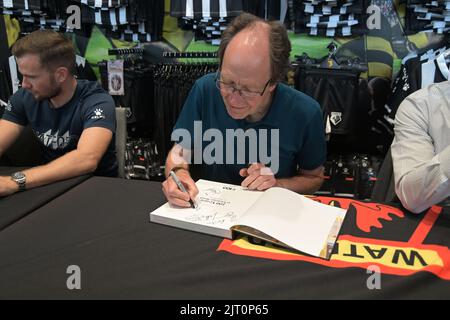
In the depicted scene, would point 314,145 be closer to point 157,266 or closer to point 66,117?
point 157,266

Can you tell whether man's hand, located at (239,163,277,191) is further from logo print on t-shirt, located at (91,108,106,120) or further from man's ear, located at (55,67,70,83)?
man's ear, located at (55,67,70,83)

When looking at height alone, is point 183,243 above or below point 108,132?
below

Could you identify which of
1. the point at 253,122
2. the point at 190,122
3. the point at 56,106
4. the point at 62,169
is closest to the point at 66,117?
the point at 56,106

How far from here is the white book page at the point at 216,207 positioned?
3.10 feet

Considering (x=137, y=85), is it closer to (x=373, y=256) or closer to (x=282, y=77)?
(x=282, y=77)

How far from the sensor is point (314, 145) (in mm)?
1483

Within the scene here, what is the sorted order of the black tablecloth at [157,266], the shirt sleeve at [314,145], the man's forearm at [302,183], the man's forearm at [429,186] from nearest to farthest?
1. the black tablecloth at [157,266]
2. the man's forearm at [429,186]
3. the man's forearm at [302,183]
4. the shirt sleeve at [314,145]

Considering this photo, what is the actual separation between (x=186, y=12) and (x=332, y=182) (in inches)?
68.4

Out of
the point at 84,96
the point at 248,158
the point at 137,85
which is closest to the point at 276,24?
the point at 248,158

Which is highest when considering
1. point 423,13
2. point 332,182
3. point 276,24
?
point 423,13

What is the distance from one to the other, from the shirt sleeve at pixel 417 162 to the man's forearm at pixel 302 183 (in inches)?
12.3

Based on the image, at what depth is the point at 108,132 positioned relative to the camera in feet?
5.33

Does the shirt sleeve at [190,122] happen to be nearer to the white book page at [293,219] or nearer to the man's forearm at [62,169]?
the man's forearm at [62,169]
